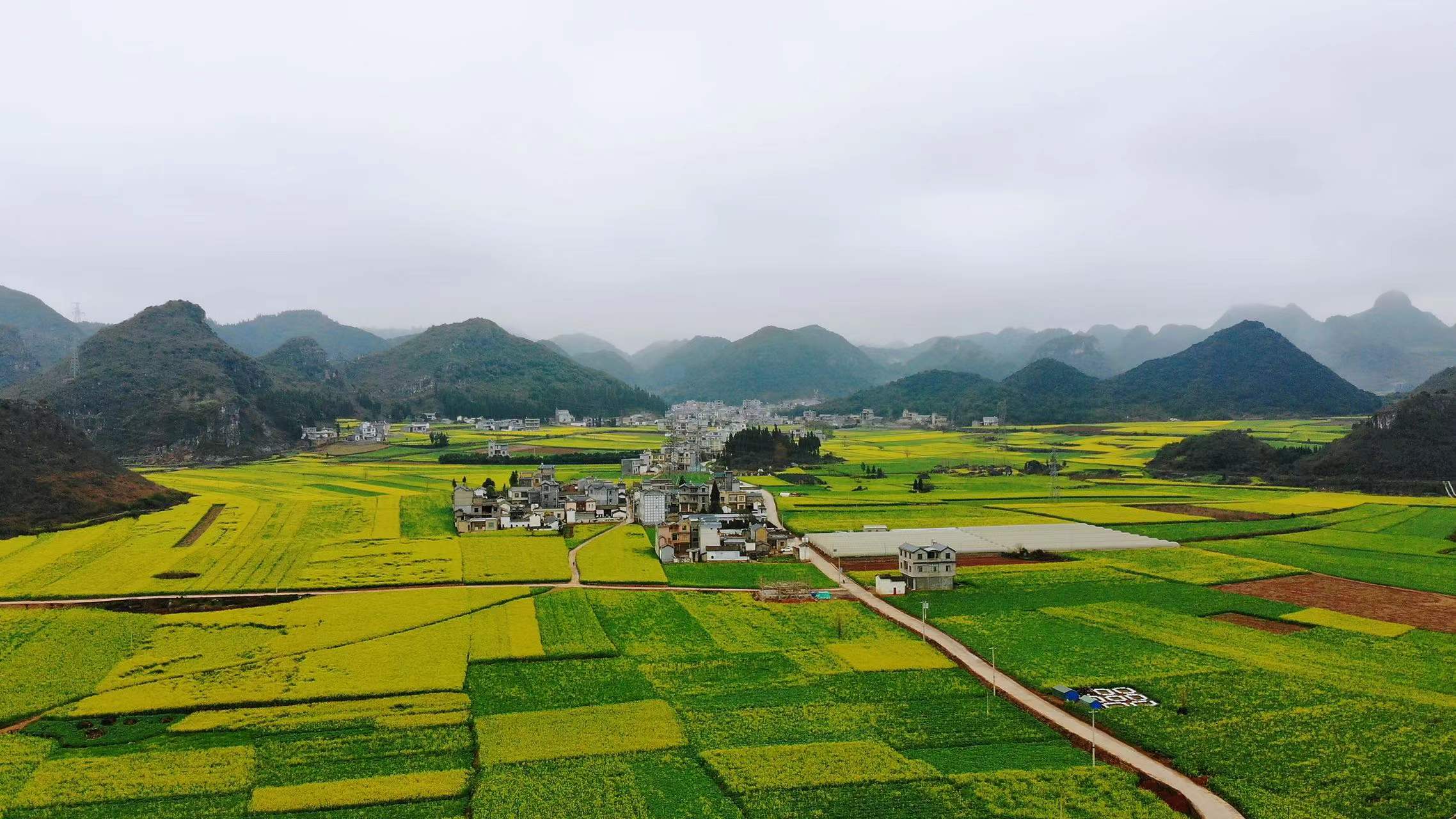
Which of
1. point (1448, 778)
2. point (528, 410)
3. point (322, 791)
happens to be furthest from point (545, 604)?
point (528, 410)

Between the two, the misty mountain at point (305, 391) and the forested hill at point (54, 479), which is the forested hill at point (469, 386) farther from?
the forested hill at point (54, 479)

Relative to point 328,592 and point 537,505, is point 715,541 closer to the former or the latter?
point 537,505

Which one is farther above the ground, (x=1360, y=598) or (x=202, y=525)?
(x=202, y=525)

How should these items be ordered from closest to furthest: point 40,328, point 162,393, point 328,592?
point 328,592, point 162,393, point 40,328

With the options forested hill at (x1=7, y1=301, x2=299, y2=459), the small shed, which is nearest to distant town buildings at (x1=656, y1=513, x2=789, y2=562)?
the small shed

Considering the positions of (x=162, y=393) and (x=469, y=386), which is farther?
(x=469, y=386)

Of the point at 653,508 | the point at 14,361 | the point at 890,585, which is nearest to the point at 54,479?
the point at 653,508
